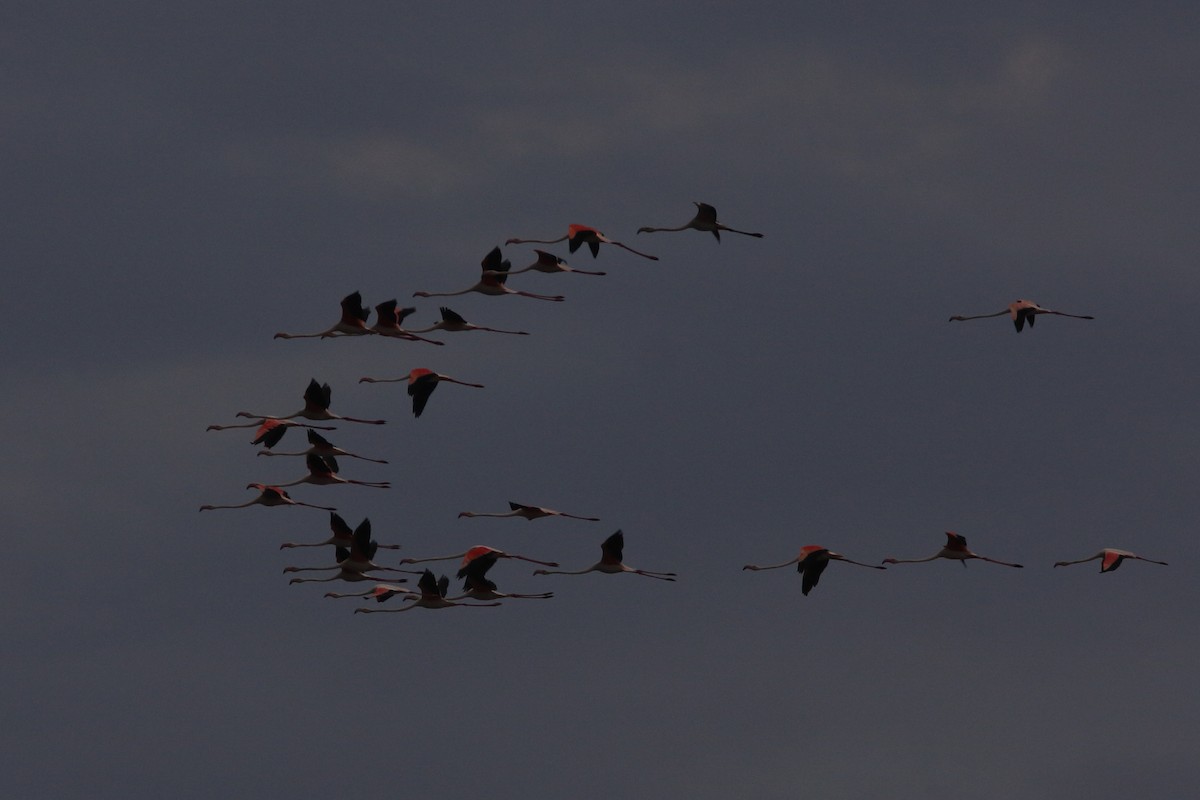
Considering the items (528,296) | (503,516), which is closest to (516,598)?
(503,516)

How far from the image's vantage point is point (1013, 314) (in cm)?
7206

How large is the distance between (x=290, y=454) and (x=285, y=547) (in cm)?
570

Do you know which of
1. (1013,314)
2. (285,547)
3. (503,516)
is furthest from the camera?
(285,547)

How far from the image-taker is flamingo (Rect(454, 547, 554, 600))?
7256cm

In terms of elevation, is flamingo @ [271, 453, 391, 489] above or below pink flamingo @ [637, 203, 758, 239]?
below

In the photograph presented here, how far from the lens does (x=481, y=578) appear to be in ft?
245

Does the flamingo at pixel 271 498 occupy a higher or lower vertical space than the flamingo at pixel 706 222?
lower

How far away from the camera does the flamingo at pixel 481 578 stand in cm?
7256

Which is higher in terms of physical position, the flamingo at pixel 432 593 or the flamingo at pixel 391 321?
the flamingo at pixel 391 321

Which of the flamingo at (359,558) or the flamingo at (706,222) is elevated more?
the flamingo at (706,222)

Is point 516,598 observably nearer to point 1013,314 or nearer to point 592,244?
point 592,244

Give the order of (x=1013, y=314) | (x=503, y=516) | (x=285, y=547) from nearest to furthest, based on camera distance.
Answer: (x=1013, y=314), (x=503, y=516), (x=285, y=547)

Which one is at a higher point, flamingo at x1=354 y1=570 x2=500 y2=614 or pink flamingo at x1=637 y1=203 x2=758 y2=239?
pink flamingo at x1=637 y1=203 x2=758 y2=239

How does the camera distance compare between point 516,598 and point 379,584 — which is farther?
point 379,584
